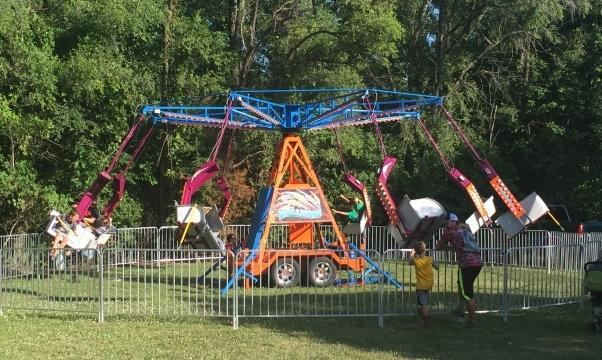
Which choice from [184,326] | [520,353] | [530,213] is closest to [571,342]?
[520,353]

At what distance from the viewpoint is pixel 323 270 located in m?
14.0

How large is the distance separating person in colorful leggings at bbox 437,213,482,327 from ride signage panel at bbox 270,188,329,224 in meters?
4.15

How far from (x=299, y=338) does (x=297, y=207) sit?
17.3ft

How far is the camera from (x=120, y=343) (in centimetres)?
904

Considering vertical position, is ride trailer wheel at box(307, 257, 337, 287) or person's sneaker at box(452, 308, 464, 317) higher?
ride trailer wheel at box(307, 257, 337, 287)

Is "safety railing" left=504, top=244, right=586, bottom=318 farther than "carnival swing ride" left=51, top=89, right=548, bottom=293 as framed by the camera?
No

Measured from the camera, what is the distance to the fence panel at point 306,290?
11266 millimetres

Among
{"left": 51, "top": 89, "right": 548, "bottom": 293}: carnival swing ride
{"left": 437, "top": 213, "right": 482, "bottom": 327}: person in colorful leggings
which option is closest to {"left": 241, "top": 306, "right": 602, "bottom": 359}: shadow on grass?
{"left": 437, "top": 213, "right": 482, "bottom": 327}: person in colorful leggings

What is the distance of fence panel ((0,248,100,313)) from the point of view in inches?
456

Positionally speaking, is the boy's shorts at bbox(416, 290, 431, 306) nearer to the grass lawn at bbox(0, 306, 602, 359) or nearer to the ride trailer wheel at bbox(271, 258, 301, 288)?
the grass lawn at bbox(0, 306, 602, 359)

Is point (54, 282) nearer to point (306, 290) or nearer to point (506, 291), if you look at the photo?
point (306, 290)

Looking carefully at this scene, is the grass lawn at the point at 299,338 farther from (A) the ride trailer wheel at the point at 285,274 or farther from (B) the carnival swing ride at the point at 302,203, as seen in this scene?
(A) the ride trailer wheel at the point at 285,274

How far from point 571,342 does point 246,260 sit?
553cm

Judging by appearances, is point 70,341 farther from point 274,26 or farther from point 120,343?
point 274,26
